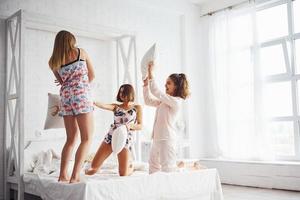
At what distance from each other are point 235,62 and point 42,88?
2.60 metres

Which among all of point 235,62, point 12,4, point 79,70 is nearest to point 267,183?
point 235,62

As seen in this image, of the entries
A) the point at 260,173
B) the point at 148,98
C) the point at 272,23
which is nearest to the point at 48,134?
the point at 148,98

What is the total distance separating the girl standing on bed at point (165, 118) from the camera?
8.73 ft

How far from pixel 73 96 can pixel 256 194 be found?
2327mm

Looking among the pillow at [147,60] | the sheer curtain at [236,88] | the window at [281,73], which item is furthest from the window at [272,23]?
the pillow at [147,60]

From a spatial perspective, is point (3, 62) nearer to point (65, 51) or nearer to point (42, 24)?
point (42, 24)

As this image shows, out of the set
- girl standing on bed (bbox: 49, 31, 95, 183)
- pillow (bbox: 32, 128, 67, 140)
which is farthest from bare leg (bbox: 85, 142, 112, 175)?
pillow (bbox: 32, 128, 67, 140)

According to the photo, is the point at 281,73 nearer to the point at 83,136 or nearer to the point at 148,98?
the point at 148,98

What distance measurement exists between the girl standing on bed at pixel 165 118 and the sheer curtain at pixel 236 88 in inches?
85.2

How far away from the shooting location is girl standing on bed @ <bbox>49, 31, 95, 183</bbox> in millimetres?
2537

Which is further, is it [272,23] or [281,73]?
[272,23]

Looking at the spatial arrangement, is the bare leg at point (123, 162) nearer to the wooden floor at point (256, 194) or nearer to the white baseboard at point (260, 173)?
the wooden floor at point (256, 194)

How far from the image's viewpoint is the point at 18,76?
135 inches

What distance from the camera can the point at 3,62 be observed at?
143 inches
